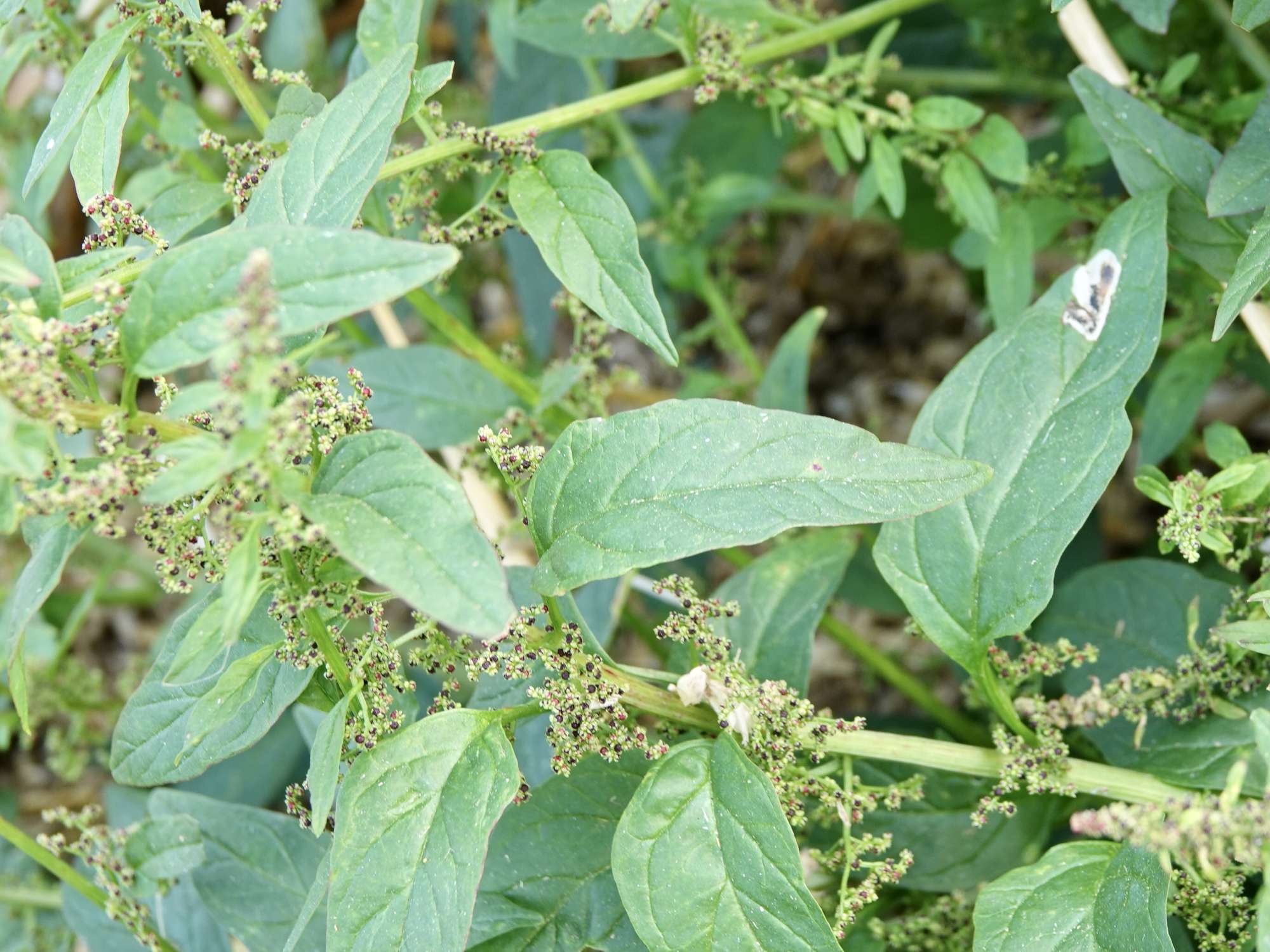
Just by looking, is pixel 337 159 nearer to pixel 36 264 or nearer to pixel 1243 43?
pixel 36 264

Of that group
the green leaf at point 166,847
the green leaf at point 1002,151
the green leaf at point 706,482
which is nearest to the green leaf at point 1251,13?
the green leaf at point 1002,151

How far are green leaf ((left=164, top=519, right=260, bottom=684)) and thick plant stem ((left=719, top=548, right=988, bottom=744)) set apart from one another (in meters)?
1.06

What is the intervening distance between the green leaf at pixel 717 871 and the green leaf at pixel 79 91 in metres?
1.08

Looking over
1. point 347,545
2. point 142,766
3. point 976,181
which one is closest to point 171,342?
point 347,545

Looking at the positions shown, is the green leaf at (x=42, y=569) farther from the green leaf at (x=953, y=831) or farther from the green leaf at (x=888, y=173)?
the green leaf at (x=888, y=173)

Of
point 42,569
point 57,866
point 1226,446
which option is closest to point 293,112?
point 42,569

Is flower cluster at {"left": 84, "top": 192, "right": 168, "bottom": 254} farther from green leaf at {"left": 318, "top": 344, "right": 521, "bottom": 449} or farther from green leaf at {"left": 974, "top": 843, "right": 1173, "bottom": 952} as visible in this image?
green leaf at {"left": 974, "top": 843, "right": 1173, "bottom": 952}

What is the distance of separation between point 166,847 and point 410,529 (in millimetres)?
1014

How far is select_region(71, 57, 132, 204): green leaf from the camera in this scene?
1497 millimetres

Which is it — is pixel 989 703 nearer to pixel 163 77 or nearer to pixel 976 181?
pixel 976 181

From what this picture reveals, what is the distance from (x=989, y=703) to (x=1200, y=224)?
0.78 m

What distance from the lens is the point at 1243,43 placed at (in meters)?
2.31

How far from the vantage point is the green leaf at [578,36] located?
6.91 feet

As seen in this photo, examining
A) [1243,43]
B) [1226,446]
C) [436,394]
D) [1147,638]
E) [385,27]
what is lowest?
[1147,638]
